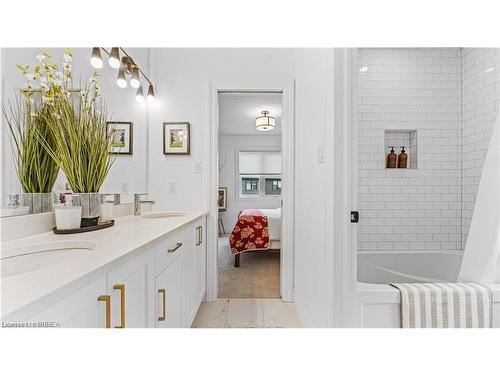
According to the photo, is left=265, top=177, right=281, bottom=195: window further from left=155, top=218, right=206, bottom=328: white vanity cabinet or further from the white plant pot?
the white plant pot

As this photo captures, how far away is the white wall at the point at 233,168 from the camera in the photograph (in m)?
5.96

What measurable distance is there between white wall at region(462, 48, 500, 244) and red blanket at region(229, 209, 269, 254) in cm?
207

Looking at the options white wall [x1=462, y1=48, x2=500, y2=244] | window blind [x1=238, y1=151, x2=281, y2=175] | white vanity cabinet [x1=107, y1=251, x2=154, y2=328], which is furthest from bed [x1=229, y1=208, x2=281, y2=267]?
window blind [x1=238, y1=151, x2=281, y2=175]

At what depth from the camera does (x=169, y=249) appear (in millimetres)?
1286

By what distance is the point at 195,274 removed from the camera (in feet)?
6.20

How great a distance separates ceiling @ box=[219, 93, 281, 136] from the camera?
396 cm

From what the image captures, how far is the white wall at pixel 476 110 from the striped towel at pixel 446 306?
1.23 metres

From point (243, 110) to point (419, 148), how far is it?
2.92m

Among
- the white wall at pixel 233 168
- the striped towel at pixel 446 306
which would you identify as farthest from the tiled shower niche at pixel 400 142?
the white wall at pixel 233 168

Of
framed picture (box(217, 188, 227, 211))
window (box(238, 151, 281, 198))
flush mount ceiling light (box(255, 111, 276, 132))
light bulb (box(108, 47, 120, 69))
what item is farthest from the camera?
window (box(238, 151, 281, 198))

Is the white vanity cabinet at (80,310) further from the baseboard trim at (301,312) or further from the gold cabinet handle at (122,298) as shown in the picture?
the baseboard trim at (301,312)
